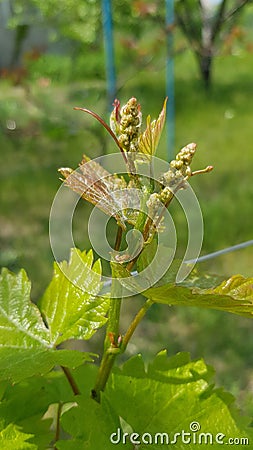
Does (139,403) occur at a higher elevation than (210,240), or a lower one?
higher

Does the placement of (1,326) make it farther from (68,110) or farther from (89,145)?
(68,110)

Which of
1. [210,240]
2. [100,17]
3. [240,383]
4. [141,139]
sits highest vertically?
[100,17]

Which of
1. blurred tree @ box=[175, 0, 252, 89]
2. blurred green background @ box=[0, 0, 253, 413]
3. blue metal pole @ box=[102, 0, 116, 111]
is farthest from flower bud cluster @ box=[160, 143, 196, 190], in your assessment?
blurred tree @ box=[175, 0, 252, 89]

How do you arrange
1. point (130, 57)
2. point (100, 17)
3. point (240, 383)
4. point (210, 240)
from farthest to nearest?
point (130, 57)
point (100, 17)
point (210, 240)
point (240, 383)

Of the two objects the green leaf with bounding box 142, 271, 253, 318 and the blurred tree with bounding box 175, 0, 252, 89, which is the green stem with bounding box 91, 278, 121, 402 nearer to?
the green leaf with bounding box 142, 271, 253, 318

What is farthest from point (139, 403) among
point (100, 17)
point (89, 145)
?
point (100, 17)

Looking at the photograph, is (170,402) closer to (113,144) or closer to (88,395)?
(88,395)
